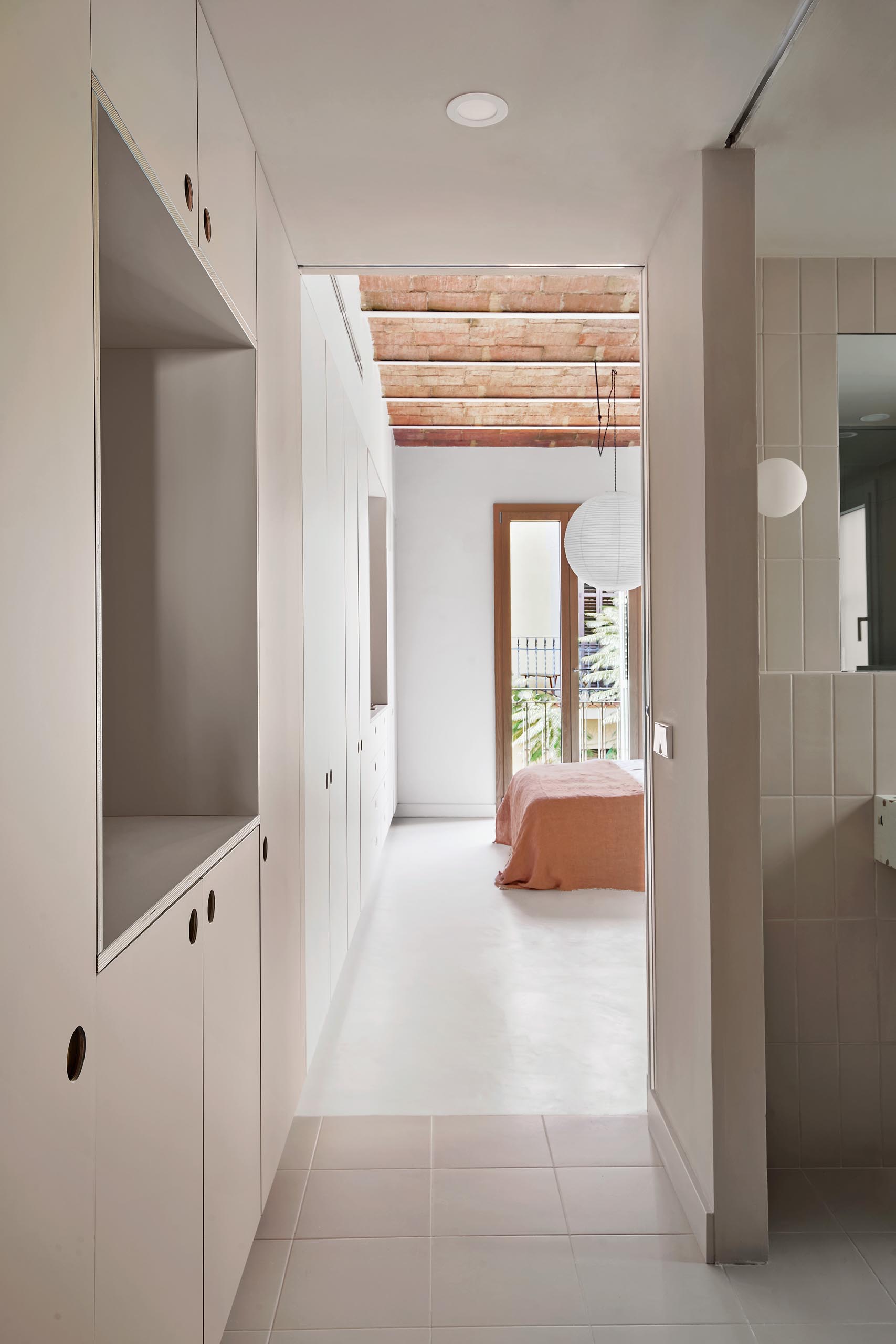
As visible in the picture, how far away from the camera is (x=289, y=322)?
87.2 inches

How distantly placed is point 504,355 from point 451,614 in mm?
2331

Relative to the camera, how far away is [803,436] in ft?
7.06

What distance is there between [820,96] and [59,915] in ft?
6.27

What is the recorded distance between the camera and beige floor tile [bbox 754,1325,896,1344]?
61.0 inches

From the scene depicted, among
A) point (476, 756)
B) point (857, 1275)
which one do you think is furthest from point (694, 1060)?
point (476, 756)

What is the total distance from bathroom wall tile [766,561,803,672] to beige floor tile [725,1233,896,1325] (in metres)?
1.28

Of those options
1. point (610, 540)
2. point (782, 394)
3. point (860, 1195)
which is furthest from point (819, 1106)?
point (610, 540)

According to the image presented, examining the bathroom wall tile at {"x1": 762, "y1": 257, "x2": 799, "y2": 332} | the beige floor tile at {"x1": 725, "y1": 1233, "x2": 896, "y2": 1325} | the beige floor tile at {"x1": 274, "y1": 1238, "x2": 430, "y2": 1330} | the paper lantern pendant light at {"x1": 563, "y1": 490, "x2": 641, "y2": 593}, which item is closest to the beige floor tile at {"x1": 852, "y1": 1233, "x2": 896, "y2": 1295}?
the beige floor tile at {"x1": 725, "y1": 1233, "x2": 896, "y2": 1325}

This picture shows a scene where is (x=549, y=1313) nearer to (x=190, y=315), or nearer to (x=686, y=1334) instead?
(x=686, y=1334)

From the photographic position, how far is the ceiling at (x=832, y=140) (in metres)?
1.47

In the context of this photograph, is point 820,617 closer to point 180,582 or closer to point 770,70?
point 770,70

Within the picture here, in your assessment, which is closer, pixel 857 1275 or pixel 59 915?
pixel 59 915

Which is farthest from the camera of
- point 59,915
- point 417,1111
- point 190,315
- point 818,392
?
point 417,1111

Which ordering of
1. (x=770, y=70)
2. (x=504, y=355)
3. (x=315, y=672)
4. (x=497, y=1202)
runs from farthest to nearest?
(x=504, y=355) < (x=315, y=672) < (x=497, y=1202) < (x=770, y=70)
